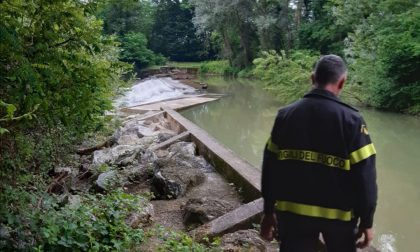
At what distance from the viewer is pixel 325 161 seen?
2035mm

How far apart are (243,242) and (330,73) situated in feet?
5.86

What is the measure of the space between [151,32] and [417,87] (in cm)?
3883

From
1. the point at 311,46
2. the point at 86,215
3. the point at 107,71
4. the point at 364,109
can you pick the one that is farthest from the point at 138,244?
the point at 311,46

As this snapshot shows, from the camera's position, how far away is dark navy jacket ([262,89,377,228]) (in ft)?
6.48

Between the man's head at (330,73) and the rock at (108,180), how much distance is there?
2921 mm

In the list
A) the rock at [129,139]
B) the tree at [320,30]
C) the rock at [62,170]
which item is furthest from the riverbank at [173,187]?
the tree at [320,30]

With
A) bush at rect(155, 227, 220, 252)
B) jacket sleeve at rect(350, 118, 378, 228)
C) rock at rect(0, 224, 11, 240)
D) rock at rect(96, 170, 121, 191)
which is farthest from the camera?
rock at rect(96, 170, 121, 191)

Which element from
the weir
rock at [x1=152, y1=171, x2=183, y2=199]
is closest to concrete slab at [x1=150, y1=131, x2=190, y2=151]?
the weir

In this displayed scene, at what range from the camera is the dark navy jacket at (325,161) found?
6.48ft

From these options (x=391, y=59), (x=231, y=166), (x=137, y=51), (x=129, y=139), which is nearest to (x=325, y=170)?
(x=231, y=166)

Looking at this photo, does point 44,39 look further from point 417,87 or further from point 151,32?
point 151,32

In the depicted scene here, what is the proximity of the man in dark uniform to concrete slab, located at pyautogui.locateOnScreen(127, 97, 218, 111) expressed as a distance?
39.0ft

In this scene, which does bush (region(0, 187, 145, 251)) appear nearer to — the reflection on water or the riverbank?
the riverbank

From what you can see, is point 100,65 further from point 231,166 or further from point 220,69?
point 220,69
